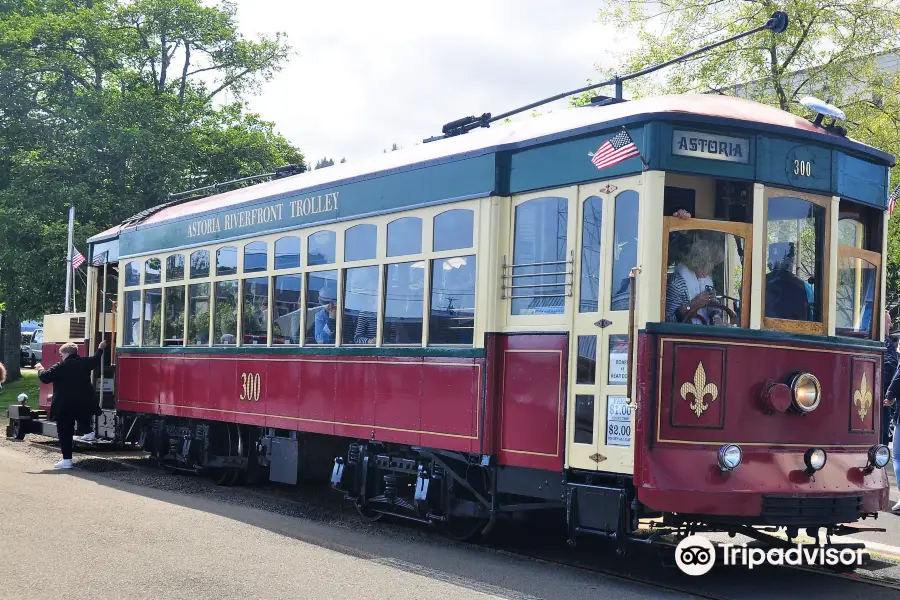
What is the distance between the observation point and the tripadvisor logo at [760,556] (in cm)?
768

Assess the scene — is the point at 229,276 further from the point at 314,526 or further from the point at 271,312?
the point at 314,526

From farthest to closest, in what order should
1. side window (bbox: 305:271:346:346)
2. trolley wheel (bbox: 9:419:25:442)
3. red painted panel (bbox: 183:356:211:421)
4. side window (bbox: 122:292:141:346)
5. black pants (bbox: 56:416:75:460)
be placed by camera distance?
trolley wheel (bbox: 9:419:25:442), side window (bbox: 122:292:141:346), black pants (bbox: 56:416:75:460), red painted panel (bbox: 183:356:211:421), side window (bbox: 305:271:346:346)

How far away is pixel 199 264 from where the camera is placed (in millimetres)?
12727

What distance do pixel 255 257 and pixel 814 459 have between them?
623 centimetres

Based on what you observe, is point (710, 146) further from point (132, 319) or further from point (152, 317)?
point (132, 319)

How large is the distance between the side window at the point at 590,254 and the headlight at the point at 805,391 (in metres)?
1.39

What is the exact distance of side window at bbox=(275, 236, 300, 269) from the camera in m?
10.8

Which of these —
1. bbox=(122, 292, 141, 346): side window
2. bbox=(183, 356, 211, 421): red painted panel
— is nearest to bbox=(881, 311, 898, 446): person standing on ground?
bbox=(183, 356, 211, 421): red painted panel

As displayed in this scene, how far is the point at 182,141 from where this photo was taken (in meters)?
27.3

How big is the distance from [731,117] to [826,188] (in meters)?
0.92

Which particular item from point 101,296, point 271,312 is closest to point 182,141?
point 101,296

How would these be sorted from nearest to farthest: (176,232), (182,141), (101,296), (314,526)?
(314,526)
(176,232)
(101,296)
(182,141)

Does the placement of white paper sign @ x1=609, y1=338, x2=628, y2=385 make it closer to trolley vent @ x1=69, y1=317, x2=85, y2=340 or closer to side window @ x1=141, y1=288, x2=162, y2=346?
side window @ x1=141, y1=288, x2=162, y2=346

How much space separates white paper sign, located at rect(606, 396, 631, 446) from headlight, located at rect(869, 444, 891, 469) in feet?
6.07
